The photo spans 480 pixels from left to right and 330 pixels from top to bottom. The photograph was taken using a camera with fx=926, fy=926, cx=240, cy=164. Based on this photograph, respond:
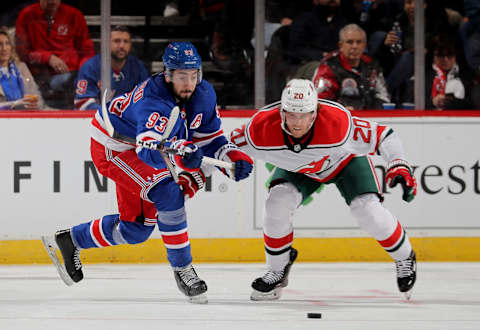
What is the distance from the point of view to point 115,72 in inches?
234

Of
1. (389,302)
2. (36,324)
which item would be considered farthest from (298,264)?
(36,324)

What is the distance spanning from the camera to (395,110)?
5.93m

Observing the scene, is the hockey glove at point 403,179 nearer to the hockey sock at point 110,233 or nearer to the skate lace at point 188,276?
the skate lace at point 188,276

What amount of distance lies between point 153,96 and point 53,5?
2225mm

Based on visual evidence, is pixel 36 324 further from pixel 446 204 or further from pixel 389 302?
pixel 446 204

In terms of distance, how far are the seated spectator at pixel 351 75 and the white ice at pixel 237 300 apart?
1.09 metres

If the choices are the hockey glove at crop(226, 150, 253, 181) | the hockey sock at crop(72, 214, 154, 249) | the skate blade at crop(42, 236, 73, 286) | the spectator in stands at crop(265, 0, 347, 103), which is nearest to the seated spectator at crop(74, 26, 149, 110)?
the spectator in stands at crop(265, 0, 347, 103)

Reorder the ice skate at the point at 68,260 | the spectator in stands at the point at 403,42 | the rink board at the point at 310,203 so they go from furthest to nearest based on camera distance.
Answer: the spectator in stands at the point at 403,42, the rink board at the point at 310,203, the ice skate at the point at 68,260

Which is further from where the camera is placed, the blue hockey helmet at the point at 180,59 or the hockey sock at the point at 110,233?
the hockey sock at the point at 110,233

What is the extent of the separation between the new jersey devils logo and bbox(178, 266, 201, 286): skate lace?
66cm

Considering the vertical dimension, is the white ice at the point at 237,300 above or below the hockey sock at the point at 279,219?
below

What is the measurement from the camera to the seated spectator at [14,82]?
5.86 m

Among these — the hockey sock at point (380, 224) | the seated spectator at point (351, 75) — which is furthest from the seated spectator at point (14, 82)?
the hockey sock at point (380, 224)

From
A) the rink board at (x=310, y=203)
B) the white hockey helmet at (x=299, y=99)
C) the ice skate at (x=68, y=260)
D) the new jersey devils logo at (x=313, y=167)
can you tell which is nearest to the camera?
the white hockey helmet at (x=299, y=99)
